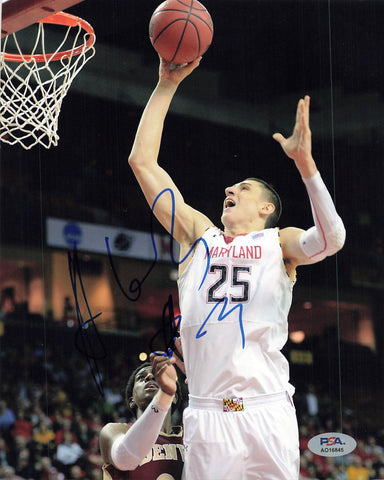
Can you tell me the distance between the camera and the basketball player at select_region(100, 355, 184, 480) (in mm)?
3547

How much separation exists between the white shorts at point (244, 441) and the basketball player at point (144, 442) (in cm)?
26

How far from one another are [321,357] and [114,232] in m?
2.74

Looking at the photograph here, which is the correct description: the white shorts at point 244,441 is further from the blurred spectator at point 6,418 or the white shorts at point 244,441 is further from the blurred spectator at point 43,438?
the blurred spectator at point 6,418

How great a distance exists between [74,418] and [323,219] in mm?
6315

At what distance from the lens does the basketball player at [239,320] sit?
320cm

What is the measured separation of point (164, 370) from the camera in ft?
11.1

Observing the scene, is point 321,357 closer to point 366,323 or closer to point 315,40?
point 366,323

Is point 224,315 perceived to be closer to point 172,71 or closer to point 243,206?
point 243,206

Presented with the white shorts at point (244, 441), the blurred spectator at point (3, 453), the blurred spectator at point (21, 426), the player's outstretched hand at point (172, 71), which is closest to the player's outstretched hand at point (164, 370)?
the white shorts at point (244, 441)

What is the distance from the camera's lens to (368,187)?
8641 millimetres

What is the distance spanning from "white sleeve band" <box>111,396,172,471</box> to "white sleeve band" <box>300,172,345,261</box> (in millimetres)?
1032

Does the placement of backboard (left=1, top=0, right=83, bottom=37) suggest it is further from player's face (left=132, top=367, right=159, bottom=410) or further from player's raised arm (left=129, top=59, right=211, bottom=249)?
player's face (left=132, top=367, right=159, bottom=410)

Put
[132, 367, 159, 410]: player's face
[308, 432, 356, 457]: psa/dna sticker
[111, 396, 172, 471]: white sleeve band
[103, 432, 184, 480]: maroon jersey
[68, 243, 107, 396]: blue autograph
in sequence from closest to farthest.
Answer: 1. [111, 396, 172, 471]: white sleeve band
2. [103, 432, 184, 480]: maroon jersey
3. [132, 367, 159, 410]: player's face
4. [308, 432, 356, 457]: psa/dna sticker
5. [68, 243, 107, 396]: blue autograph

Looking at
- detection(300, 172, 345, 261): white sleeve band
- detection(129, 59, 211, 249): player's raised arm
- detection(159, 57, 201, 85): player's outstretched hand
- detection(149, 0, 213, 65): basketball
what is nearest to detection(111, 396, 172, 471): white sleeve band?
detection(129, 59, 211, 249): player's raised arm
